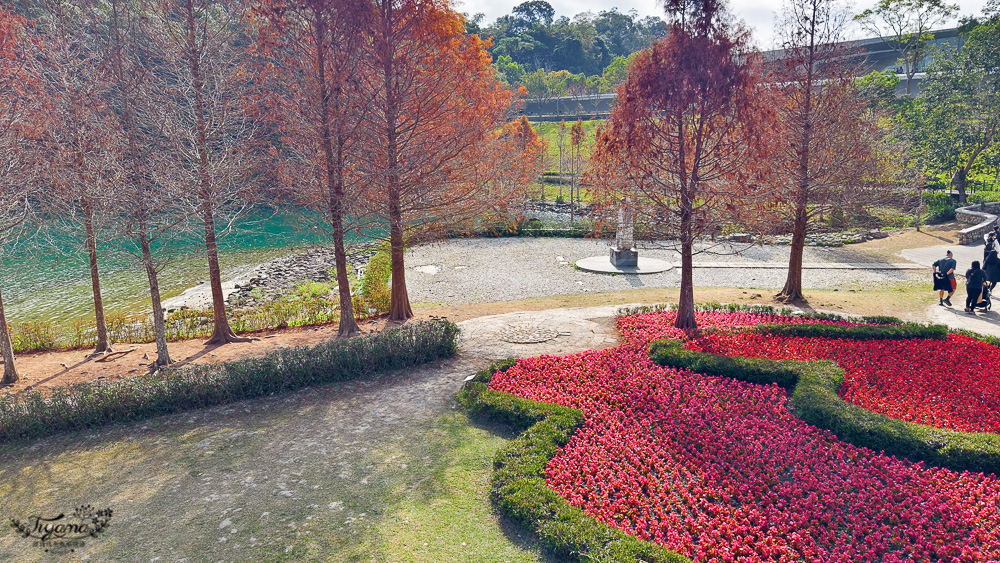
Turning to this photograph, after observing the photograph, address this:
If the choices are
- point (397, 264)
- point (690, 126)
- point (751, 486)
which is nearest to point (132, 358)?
point (397, 264)

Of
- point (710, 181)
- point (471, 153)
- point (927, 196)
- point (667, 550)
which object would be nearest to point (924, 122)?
point (927, 196)

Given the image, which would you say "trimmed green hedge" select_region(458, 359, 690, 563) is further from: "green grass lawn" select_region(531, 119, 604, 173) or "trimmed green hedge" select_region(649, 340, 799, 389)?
"green grass lawn" select_region(531, 119, 604, 173)

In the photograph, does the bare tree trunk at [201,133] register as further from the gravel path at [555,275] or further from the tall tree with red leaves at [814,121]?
the tall tree with red leaves at [814,121]

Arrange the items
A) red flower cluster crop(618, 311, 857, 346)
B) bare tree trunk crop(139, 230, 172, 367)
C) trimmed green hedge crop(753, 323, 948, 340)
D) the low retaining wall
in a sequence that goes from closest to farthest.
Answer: bare tree trunk crop(139, 230, 172, 367) → trimmed green hedge crop(753, 323, 948, 340) → red flower cluster crop(618, 311, 857, 346) → the low retaining wall

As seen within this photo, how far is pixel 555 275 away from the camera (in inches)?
846

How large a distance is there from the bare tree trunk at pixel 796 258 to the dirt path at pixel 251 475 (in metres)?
10.9

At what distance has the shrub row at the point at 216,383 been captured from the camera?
855 centimetres

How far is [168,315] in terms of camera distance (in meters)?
17.8

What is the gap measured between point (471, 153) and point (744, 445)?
9585 mm

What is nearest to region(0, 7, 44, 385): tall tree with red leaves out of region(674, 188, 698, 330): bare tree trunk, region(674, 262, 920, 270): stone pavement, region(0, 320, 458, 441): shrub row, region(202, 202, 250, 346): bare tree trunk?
region(202, 202, 250, 346): bare tree trunk

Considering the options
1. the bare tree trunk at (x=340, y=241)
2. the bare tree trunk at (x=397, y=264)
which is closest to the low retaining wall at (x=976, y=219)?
the bare tree trunk at (x=397, y=264)

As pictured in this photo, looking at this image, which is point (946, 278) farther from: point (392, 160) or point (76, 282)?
point (76, 282)

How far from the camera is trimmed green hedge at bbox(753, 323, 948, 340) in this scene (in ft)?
37.6

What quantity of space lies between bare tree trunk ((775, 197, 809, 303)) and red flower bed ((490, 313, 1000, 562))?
812 centimetres
